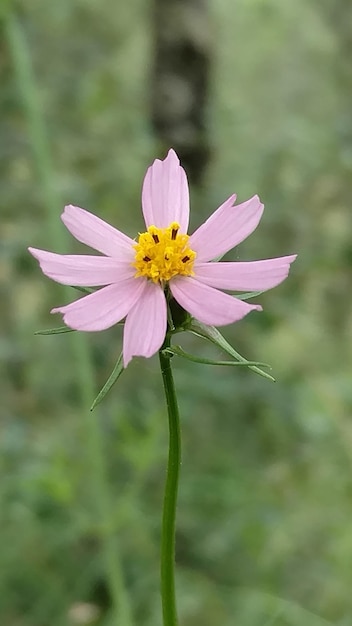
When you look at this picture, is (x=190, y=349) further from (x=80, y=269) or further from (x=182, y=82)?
(x=80, y=269)

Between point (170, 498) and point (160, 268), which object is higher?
point (160, 268)

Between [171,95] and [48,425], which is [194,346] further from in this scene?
[171,95]

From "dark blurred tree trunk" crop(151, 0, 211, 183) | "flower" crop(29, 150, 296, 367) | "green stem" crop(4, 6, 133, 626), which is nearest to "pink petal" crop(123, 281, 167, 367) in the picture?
"flower" crop(29, 150, 296, 367)

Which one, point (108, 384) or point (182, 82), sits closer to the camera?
point (108, 384)

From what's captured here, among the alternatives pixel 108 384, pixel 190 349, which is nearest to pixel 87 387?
pixel 190 349

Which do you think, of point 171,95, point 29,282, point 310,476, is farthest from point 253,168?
point 310,476

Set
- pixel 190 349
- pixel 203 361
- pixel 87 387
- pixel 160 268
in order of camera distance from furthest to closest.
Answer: pixel 190 349
pixel 87 387
pixel 160 268
pixel 203 361

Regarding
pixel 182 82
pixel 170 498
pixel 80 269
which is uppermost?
pixel 182 82

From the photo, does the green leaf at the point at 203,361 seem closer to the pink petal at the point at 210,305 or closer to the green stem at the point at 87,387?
the pink petal at the point at 210,305
